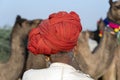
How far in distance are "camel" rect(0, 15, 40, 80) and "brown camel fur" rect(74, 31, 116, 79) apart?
0.74 metres

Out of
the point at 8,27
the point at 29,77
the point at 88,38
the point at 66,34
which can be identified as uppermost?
the point at 66,34

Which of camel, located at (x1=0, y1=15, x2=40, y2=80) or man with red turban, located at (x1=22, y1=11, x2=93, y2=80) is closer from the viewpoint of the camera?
man with red turban, located at (x1=22, y1=11, x2=93, y2=80)

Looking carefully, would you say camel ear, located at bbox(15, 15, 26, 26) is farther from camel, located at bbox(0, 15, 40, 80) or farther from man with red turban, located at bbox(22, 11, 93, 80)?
man with red turban, located at bbox(22, 11, 93, 80)

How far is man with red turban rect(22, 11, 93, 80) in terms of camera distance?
10.9 feet

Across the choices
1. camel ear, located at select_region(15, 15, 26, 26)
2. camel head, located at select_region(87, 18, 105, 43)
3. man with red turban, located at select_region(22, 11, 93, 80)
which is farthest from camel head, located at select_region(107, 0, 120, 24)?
man with red turban, located at select_region(22, 11, 93, 80)

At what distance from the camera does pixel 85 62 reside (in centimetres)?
699

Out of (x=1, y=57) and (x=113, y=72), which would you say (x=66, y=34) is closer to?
(x=113, y=72)

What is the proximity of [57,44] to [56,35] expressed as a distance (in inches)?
2.2

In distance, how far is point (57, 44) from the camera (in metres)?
3.34

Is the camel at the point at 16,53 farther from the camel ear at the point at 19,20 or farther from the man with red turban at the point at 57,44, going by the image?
the man with red turban at the point at 57,44

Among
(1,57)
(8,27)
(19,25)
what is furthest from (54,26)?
(8,27)

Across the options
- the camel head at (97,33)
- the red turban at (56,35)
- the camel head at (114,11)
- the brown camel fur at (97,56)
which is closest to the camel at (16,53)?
the brown camel fur at (97,56)

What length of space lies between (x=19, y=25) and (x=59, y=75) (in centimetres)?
325

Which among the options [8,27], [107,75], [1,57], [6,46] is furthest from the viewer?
[8,27]
